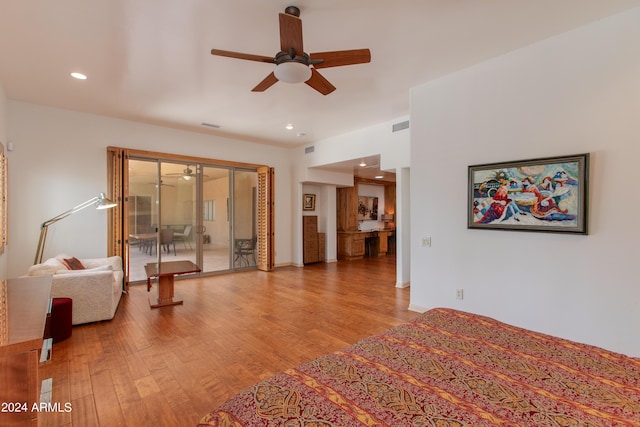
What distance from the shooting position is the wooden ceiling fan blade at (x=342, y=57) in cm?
244

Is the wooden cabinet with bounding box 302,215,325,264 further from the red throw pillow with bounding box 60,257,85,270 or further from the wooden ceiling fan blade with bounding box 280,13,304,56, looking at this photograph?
the wooden ceiling fan blade with bounding box 280,13,304,56

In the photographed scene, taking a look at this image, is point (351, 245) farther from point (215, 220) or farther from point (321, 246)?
point (215, 220)

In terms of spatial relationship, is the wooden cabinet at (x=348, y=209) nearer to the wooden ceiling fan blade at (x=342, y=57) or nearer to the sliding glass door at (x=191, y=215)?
the sliding glass door at (x=191, y=215)

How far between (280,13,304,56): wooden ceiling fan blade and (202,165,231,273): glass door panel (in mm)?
4662

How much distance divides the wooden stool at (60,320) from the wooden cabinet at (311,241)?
206 inches

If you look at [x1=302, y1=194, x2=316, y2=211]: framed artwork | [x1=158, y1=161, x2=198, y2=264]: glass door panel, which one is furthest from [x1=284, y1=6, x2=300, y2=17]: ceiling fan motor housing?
[x1=302, y1=194, x2=316, y2=211]: framed artwork


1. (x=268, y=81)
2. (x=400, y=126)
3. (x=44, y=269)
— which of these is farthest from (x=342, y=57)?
(x=44, y=269)

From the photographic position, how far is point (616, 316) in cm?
259

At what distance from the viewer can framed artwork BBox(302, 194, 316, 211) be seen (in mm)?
8164

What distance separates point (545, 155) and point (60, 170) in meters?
6.85

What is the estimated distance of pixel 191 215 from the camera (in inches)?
246

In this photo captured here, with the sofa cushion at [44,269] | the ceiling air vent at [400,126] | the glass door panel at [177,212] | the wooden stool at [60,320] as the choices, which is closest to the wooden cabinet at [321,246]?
the glass door panel at [177,212]

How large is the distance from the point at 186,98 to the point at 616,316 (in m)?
5.63

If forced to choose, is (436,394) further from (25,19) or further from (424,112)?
(25,19)
